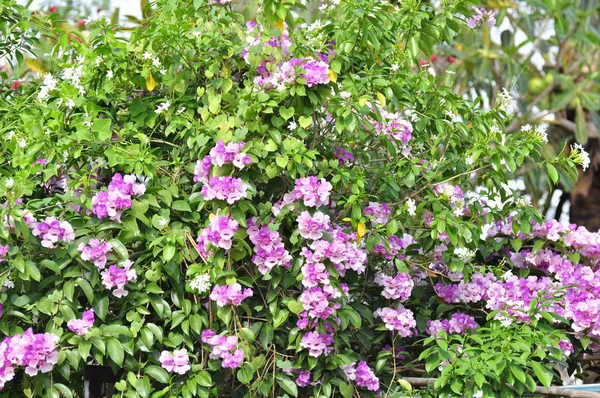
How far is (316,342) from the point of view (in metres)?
2.56

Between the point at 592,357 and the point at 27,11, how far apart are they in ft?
7.92

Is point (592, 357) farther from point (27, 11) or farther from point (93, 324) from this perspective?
point (27, 11)

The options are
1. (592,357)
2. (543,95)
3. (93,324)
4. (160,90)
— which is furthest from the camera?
(543,95)

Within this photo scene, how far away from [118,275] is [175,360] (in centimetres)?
29

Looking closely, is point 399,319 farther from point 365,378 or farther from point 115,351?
point 115,351

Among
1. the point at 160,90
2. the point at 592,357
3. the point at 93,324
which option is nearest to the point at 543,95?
the point at 592,357

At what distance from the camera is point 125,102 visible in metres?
2.91

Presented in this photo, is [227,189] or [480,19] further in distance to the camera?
[480,19]

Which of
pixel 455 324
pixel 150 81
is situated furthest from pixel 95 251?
pixel 455 324

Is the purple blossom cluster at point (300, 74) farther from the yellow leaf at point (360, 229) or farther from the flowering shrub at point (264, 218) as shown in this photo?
the yellow leaf at point (360, 229)

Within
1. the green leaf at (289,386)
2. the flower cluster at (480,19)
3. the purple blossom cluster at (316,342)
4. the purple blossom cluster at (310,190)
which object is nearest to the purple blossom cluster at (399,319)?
the purple blossom cluster at (316,342)

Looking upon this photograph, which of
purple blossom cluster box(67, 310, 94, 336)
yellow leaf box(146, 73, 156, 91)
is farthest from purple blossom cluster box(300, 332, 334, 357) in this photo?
yellow leaf box(146, 73, 156, 91)

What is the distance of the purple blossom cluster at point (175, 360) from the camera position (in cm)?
250

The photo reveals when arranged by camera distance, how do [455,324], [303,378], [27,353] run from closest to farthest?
1. [27,353]
2. [303,378]
3. [455,324]
